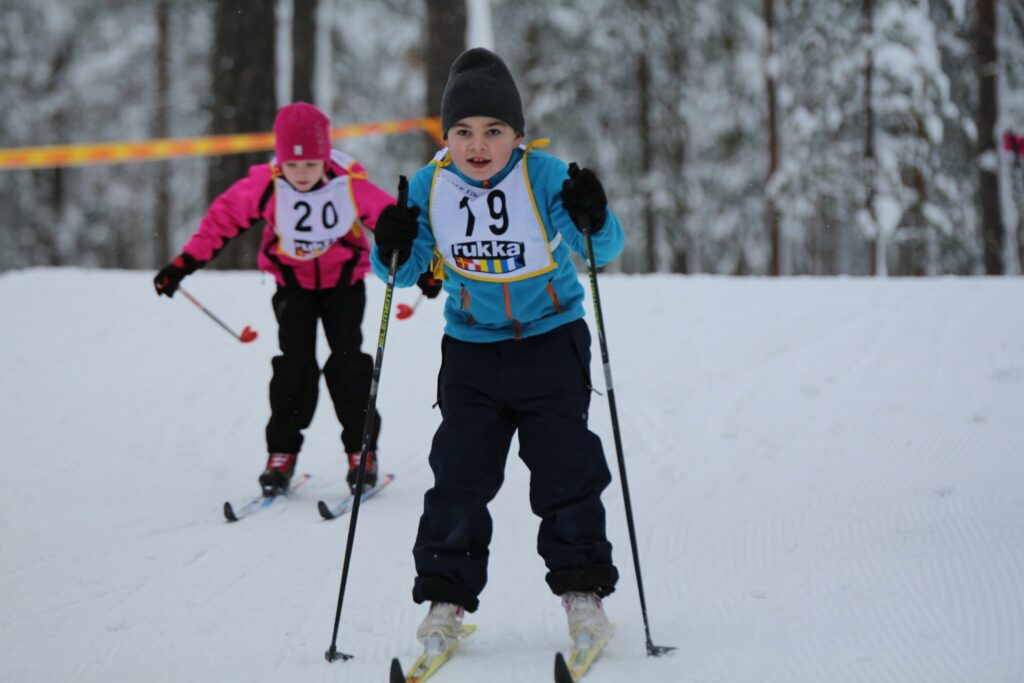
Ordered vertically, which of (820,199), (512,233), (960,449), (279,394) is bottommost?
(960,449)

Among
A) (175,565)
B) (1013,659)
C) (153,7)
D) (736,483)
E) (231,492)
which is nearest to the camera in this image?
(1013,659)

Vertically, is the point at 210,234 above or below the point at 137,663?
above

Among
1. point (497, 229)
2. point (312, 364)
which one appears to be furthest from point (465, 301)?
point (312, 364)

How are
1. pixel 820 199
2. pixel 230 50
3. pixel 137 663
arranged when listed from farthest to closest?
pixel 820 199
pixel 230 50
pixel 137 663

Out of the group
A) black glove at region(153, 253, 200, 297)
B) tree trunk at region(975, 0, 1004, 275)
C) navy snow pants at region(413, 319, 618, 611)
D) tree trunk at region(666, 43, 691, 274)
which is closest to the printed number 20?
black glove at region(153, 253, 200, 297)

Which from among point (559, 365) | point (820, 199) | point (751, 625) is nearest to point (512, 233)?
point (559, 365)

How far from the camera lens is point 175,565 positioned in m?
4.04

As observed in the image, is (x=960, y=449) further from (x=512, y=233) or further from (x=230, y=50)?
(x=230, y=50)

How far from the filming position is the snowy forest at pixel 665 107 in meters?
17.7

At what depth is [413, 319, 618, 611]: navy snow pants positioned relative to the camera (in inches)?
117

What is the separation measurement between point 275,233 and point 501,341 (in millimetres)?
2281

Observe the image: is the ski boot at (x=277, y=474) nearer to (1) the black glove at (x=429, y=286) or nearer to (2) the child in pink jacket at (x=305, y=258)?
(2) the child in pink jacket at (x=305, y=258)

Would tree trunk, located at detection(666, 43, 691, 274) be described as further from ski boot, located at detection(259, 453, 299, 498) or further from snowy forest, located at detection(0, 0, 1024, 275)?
ski boot, located at detection(259, 453, 299, 498)

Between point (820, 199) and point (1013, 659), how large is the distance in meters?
18.4
